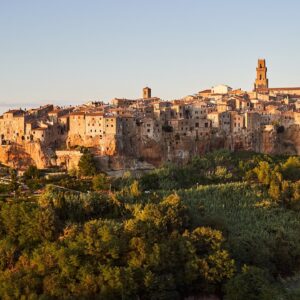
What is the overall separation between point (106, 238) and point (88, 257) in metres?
1.05

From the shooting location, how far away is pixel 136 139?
46.2 meters

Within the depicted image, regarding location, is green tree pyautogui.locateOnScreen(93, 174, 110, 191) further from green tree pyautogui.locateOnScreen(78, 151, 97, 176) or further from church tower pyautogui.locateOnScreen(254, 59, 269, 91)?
church tower pyautogui.locateOnScreen(254, 59, 269, 91)

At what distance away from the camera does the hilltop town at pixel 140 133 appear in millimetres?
44781

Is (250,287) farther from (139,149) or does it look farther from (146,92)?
(146,92)

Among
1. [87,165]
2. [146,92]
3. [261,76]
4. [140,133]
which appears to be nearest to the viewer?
[87,165]

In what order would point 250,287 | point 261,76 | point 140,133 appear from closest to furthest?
point 250,287
point 140,133
point 261,76

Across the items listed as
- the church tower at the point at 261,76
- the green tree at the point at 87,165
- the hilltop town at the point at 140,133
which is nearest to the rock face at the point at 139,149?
the hilltop town at the point at 140,133

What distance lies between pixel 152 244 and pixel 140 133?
2260cm

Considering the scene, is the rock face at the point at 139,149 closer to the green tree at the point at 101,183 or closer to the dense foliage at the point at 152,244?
the green tree at the point at 101,183

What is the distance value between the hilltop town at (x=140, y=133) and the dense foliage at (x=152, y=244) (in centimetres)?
977

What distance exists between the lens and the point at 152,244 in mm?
24297

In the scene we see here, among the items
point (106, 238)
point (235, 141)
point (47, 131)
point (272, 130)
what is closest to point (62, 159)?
point (47, 131)

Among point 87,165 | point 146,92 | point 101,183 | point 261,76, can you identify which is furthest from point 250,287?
point 261,76

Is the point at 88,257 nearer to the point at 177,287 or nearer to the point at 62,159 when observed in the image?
the point at 177,287
